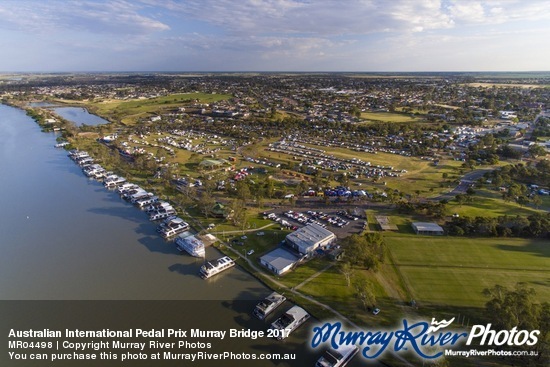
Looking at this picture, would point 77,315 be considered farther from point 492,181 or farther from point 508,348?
point 492,181

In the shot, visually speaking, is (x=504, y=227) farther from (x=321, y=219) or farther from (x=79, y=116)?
(x=79, y=116)

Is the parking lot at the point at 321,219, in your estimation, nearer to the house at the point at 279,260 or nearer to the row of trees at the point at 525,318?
the house at the point at 279,260

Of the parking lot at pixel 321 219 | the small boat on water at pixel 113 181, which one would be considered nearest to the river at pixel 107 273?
the small boat on water at pixel 113 181

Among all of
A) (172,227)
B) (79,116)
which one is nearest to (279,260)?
(172,227)

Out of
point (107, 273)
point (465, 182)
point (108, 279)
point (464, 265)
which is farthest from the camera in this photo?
point (465, 182)

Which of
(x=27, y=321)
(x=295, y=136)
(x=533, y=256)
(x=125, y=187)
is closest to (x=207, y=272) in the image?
(x=27, y=321)

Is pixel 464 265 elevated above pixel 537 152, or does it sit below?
below

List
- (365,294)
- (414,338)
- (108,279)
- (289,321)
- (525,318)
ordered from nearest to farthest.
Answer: (525,318), (414,338), (289,321), (365,294), (108,279)

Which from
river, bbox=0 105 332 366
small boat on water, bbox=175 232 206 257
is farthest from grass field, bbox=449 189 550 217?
small boat on water, bbox=175 232 206 257

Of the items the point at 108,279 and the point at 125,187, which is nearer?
the point at 108,279
